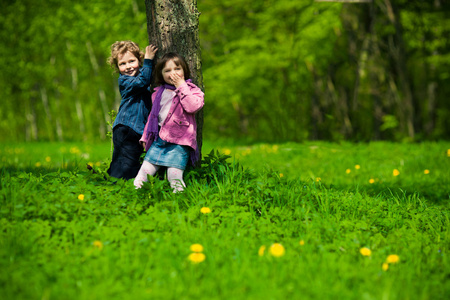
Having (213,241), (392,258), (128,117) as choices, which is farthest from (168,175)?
(392,258)

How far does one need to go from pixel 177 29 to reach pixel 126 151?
1.29 metres

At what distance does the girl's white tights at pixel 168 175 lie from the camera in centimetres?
335

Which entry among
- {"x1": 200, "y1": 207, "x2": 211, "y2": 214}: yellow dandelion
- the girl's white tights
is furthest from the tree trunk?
{"x1": 200, "y1": 207, "x2": 211, "y2": 214}: yellow dandelion

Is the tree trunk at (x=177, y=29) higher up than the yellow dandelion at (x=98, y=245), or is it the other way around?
the tree trunk at (x=177, y=29)

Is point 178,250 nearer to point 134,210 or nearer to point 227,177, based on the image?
point 134,210

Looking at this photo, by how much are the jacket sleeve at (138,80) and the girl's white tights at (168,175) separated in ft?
2.44

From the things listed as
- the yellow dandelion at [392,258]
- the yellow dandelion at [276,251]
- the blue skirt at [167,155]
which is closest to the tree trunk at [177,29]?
the blue skirt at [167,155]

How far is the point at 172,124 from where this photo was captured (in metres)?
3.37

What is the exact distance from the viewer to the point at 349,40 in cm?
1216

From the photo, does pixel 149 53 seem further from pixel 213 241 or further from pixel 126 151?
pixel 213 241

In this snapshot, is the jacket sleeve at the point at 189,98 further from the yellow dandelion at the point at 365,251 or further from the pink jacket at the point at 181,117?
the yellow dandelion at the point at 365,251

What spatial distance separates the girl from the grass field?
203 millimetres

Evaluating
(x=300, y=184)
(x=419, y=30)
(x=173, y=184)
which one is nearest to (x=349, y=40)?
(x=419, y=30)

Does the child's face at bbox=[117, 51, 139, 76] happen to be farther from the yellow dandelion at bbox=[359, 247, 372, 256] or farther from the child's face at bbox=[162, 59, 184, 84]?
the yellow dandelion at bbox=[359, 247, 372, 256]
